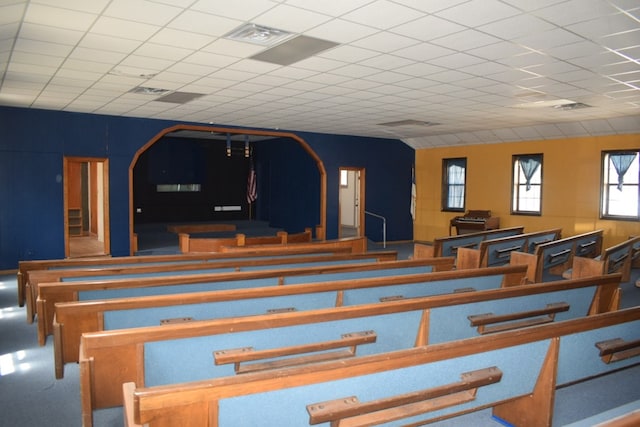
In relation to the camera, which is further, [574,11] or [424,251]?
[424,251]

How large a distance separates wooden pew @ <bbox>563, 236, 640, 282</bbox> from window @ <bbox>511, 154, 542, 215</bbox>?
285 centimetres

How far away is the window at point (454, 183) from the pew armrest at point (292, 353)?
1029 centimetres

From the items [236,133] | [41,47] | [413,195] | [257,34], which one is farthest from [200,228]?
[257,34]

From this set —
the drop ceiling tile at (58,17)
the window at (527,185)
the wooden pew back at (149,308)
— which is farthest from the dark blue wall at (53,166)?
the wooden pew back at (149,308)

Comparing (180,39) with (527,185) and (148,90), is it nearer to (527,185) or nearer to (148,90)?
(148,90)

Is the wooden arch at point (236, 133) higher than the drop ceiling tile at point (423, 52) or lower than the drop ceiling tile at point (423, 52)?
lower

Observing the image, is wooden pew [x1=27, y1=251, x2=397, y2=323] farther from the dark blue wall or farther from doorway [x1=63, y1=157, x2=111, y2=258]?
doorway [x1=63, y1=157, x2=111, y2=258]

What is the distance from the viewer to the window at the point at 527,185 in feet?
34.4

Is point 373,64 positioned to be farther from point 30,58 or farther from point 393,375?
point 393,375

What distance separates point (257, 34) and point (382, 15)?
1.13 m

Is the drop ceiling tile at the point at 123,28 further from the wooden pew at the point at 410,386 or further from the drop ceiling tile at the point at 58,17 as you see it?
the wooden pew at the point at 410,386

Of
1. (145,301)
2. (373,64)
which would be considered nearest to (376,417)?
(145,301)

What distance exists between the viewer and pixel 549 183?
10.2m

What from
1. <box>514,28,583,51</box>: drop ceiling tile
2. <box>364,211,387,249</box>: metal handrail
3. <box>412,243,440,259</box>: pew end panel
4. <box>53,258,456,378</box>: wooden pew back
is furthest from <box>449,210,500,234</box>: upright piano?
<box>53,258,456,378</box>: wooden pew back
